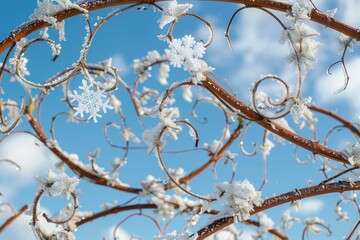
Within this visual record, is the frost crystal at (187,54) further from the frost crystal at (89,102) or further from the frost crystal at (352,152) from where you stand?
the frost crystal at (352,152)

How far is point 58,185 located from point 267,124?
16.3 inches

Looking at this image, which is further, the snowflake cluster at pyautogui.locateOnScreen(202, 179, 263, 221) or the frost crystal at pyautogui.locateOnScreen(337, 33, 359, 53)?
the frost crystal at pyautogui.locateOnScreen(337, 33, 359, 53)

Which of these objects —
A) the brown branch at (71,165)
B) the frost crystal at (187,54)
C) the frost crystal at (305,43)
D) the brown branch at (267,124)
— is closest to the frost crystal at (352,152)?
the brown branch at (267,124)

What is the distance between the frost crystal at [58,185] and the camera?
878mm

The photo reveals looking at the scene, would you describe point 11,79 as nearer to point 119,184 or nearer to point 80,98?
point 119,184

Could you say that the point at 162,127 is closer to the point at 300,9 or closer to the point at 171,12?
the point at 171,12

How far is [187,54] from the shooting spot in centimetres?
82

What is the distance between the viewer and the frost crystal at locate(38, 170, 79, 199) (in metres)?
0.88

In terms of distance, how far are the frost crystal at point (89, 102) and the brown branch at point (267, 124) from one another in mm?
198

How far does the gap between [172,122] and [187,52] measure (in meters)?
0.13

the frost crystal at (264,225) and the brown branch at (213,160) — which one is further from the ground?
the brown branch at (213,160)

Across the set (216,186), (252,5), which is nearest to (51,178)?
(216,186)

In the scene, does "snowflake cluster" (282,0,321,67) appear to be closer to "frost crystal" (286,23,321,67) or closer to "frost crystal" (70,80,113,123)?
"frost crystal" (286,23,321,67)

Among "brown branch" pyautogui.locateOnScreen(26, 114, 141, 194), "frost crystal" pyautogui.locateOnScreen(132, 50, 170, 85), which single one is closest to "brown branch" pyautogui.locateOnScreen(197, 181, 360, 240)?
"brown branch" pyautogui.locateOnScreen(26, 114, 141, 194)
